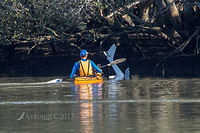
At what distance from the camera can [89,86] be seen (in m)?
24.1

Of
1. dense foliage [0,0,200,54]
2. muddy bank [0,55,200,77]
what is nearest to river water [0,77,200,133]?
dense foliage [0,0,200,54]

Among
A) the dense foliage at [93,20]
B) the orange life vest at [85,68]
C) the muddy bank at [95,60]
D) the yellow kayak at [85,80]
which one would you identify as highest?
the dense foliage at [93,20]

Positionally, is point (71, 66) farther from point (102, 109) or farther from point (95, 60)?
point (102, 109)

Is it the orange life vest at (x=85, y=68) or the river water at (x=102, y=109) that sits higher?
the orange life vest at (x=85, y=68)

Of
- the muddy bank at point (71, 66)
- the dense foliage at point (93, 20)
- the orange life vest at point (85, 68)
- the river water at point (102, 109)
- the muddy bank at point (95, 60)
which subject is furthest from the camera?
the muddy bank at point (95, 60)

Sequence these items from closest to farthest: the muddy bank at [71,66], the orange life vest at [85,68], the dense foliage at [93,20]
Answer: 1. the orange life vest at [85,68]
2. the dense foliage at [93,20]
3. the muddy bank at [71,66]

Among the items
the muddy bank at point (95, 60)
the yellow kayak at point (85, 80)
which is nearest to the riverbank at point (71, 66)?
the muddy bank at point (95, 60)

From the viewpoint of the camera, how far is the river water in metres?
12.0

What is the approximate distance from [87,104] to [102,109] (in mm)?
1379

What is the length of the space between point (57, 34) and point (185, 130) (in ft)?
84.5

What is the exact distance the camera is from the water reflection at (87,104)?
12.4 metres

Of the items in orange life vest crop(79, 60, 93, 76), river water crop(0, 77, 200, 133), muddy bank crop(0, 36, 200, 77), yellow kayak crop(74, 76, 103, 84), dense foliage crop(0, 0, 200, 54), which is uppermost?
dense foliage crop(0, 0, 200, 54)

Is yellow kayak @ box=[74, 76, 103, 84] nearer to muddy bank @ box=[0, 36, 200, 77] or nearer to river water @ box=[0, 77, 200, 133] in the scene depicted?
river water @ box=[0, 77, 200, 133]

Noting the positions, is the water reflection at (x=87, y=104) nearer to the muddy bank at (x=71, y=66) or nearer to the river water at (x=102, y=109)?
the river water at (x=102, y=109)
